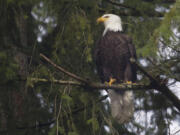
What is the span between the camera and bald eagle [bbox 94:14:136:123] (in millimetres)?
4168

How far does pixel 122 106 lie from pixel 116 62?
651mm

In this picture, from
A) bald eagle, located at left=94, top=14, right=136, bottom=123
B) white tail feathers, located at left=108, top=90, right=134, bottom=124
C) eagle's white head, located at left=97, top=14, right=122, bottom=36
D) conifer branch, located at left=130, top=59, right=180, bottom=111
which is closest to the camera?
conifer branch, located at left=130, top=59, right=180, bottom=111

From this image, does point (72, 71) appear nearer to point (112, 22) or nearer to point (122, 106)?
point (122, 106)

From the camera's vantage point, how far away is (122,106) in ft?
13.4

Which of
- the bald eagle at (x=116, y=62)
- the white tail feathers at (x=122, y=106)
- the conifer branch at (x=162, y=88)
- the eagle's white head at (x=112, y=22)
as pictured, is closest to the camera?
the conifer branch at (x=162, y=88)

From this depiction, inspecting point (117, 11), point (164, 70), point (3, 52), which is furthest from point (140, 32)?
point (3, 52)

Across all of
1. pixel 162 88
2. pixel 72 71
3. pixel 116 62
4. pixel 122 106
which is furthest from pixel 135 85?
pixel 116 62

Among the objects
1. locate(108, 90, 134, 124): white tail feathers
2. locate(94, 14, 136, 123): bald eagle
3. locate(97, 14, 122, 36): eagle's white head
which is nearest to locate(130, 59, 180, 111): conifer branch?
locate(108, 90, 134, 124): white tail feathers

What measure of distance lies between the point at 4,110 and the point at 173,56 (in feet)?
6.18

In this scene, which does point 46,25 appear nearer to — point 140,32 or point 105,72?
point 140,32

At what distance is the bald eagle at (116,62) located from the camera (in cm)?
417

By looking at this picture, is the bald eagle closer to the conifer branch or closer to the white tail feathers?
the white tail feathers

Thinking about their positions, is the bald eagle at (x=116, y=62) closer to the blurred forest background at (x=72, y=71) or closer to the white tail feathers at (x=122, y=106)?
the white tail feathers at (x=122, y=106)

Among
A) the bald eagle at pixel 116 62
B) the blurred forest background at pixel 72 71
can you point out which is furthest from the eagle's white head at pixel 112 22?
the blurred forest background at pixel 72 71
